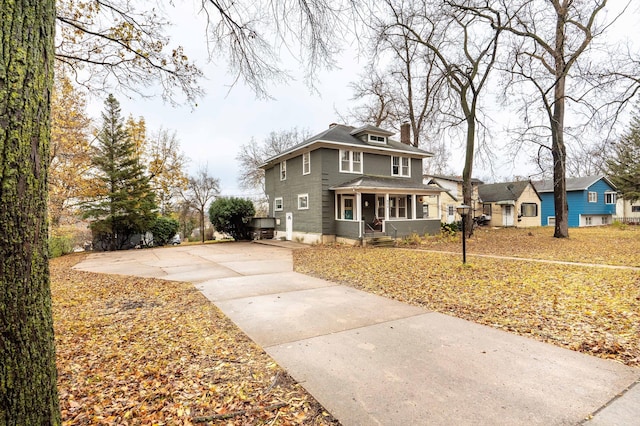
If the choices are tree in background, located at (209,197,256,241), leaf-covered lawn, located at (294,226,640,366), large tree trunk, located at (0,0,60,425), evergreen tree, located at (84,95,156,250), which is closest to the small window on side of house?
tree in background, located at (209,197,256,241)

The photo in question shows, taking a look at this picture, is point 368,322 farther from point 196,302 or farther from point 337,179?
point 337,179

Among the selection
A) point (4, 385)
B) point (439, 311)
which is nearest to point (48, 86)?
point (4, 385)

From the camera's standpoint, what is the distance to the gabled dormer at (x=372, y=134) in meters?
18.8

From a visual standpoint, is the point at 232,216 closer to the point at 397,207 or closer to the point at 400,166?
the point at 397,207

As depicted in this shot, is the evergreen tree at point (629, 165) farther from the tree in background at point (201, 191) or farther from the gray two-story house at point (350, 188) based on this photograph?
the tree in background at point (201, 191)

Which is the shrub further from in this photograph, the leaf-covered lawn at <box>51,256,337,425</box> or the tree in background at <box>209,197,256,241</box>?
the leaf-covered lawn at <box>51,256,337,425</box>

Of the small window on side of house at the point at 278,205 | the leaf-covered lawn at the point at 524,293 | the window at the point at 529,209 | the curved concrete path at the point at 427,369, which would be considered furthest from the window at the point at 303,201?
the window at the point at 529,209

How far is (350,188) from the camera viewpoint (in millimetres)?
16078

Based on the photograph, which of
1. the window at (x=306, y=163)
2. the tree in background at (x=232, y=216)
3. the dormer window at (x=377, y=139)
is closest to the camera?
the window at (x=306, y=163)

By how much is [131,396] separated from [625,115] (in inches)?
583

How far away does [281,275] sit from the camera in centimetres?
879

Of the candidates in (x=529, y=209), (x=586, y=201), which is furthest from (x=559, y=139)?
(x=586, y=201)

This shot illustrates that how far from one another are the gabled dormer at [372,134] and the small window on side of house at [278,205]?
6.90 metres

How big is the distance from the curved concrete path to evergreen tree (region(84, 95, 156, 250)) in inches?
623
